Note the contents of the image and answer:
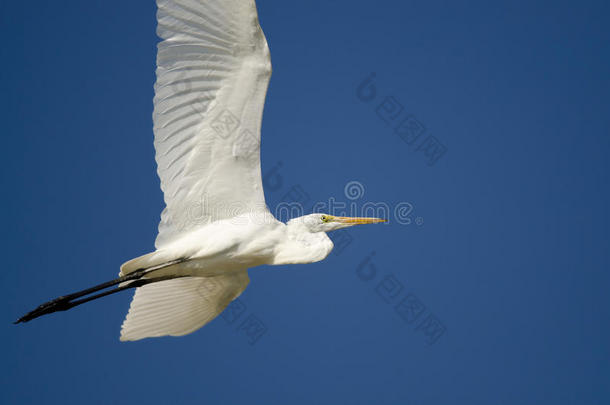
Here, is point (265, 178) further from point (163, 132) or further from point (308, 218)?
point (163, 132)

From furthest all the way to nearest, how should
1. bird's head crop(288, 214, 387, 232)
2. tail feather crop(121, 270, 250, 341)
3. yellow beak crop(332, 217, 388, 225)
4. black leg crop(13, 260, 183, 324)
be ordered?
yellow beak crop(332, 217, 388, 225) → tail feather crop(121, 270, 250, 341) → bird's head crop(288, 214, 387, 232) → black leg crop(13, 260, 183, 324)

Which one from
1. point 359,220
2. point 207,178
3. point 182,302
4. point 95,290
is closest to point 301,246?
point 359,220

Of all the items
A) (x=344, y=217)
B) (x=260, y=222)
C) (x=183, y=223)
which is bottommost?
(x=344, y=217)

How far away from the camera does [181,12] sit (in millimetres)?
5328

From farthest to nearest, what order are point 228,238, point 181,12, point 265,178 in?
point 265,178, point 228,238, point 181,12

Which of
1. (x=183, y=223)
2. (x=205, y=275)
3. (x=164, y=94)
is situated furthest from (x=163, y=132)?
(x=205, y=275)

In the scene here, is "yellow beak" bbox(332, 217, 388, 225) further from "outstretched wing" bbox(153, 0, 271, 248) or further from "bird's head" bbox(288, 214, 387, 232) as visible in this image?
"outstretched wing" bbox(153, 0, 271, 248)

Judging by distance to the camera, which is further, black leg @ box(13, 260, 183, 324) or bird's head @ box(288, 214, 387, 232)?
bird's head @ box(288, 214, 387, 232)

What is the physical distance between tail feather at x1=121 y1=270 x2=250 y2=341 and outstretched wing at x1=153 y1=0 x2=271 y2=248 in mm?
817

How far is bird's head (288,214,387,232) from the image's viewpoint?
6325mm

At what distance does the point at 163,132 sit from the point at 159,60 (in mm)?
648

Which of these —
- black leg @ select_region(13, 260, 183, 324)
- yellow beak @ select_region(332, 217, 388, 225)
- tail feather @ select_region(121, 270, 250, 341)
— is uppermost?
black leg @ select_region(13, 260, 183, 324)

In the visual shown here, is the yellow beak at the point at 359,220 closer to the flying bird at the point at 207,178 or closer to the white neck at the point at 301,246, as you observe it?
the flying bird at the point at 207,178

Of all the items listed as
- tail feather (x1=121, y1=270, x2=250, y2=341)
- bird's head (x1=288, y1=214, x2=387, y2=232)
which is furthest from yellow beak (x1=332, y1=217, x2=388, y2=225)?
tail feather (x1=121, y1=270, x2=250, y2=341)
